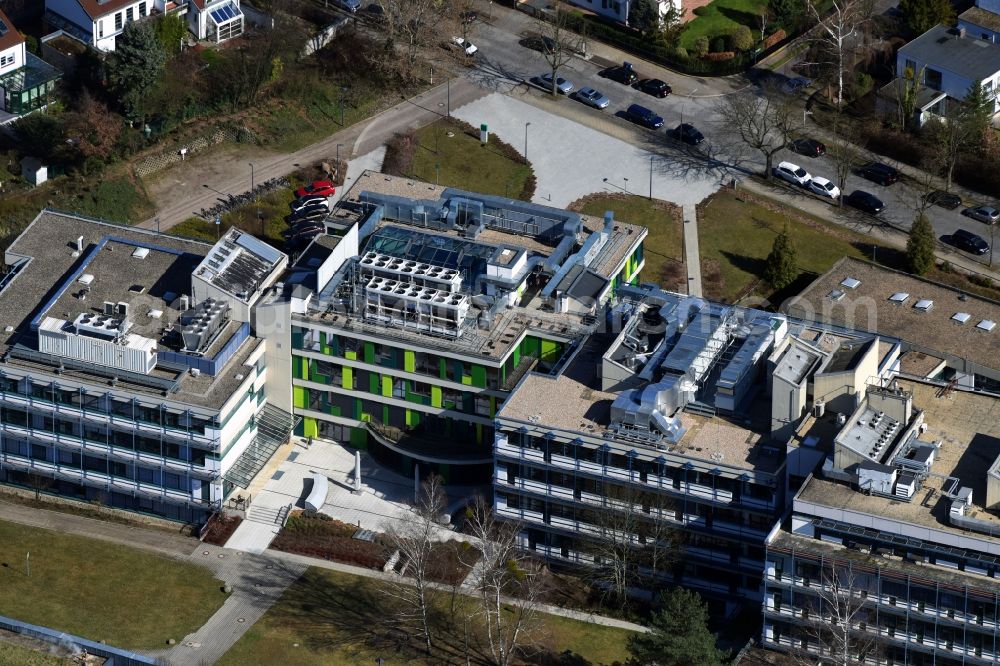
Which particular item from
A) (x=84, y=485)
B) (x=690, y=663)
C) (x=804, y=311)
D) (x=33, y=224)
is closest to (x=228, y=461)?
(x=84, y=485)

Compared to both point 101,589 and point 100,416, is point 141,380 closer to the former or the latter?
point 100,416

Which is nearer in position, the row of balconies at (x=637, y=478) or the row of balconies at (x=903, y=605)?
the row of balconies at (x=903, y=605)

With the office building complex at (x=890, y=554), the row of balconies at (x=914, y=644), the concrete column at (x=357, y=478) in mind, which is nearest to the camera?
the office building complex at (x=890, y=554)

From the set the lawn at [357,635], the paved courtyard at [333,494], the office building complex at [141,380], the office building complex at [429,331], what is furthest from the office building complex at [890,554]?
the office building complex at [141,380]

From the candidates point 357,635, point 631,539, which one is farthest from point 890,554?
point 357,635

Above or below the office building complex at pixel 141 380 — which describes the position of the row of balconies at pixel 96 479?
below

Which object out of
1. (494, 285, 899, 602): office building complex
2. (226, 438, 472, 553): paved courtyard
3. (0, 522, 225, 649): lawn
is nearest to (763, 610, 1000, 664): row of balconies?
(494, 285, 899, 602): office building complex

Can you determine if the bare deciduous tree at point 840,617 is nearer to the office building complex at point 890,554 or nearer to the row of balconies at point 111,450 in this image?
the office building complex at point 890,554

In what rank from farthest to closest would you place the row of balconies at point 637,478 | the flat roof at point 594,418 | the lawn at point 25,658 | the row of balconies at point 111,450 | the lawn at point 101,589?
the row of balconies at point 111,450
the lawn at point 101,589
the flat roof at point 594,418
the row of balconies at point 637,478
the lawn at point 25,658

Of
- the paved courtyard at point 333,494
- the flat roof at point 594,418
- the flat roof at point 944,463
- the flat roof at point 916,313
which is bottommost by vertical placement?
the paved courtyard at point 333,494
